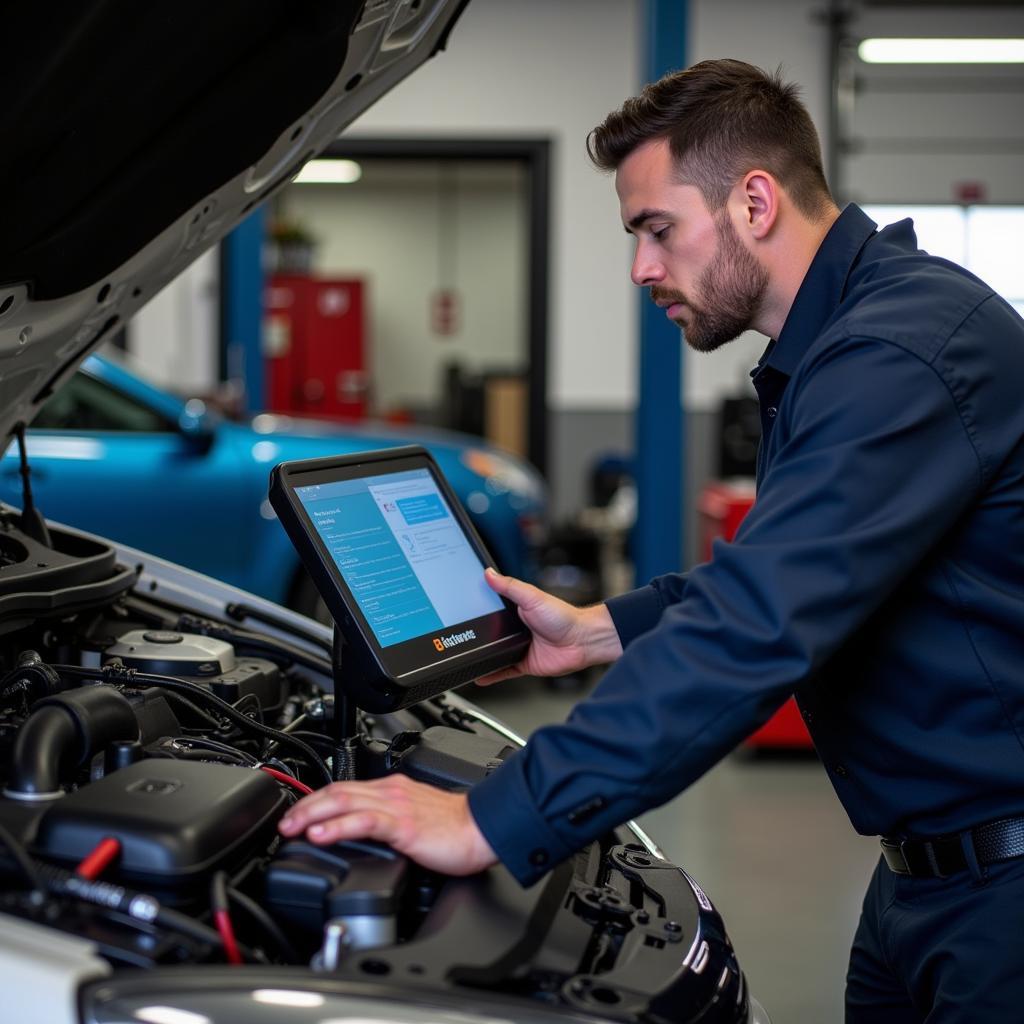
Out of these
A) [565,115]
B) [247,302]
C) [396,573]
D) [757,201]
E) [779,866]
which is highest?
[565,115]

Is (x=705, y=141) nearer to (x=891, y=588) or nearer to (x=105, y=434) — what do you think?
(x=891, y=588)

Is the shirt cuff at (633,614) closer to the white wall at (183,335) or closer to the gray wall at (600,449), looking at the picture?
the gray wall at (600,449)

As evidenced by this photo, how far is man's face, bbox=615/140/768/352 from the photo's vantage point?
147cm

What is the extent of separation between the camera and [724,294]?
4.94 feet

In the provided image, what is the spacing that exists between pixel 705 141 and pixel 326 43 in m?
0.45

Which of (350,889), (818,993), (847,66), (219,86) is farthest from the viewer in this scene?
→ (847,66)

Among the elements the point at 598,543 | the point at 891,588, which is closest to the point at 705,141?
the point at 891,588

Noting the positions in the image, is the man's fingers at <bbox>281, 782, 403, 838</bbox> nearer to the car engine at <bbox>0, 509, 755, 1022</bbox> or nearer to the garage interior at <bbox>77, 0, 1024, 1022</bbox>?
the car engine at <bbox>0, 509, 755, 1022</bbox>

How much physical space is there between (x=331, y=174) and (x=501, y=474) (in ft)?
25.5

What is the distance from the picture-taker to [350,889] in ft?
3.73

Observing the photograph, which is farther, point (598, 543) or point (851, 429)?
point (598, 543)

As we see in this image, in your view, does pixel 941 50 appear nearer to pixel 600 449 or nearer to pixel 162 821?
pixel 600 449

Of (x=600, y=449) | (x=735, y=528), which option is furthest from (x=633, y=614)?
(x=600, y=449)

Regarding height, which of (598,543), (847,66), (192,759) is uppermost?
(847,66)
